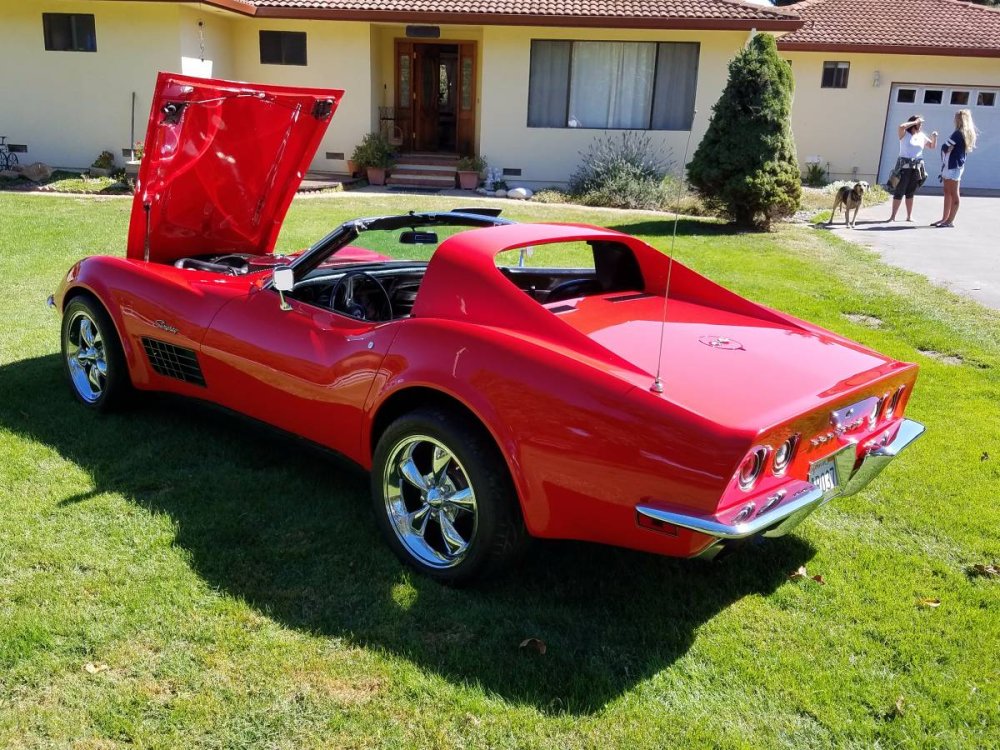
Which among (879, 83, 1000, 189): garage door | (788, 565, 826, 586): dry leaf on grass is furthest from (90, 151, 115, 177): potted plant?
(879, 83, 1000, 189): garage door

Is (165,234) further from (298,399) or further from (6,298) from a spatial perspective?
(6,298)

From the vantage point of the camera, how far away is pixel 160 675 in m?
2.84

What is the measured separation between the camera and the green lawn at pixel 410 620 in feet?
8.79

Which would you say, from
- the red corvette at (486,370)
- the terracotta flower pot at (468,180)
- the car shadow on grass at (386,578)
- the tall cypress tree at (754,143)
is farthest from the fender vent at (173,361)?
the terracotta flower pot at (468,180)

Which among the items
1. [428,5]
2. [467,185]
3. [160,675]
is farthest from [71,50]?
[160,675]

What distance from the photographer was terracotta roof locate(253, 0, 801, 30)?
16641 millimetres

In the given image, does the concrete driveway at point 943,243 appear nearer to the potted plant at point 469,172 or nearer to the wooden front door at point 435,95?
the potted plant at point 469,172

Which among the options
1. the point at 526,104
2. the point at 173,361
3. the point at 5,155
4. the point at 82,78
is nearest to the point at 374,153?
the point at 526,104

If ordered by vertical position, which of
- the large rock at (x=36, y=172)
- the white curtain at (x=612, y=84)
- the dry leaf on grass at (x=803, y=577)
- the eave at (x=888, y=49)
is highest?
the eave at (x=888, y=49)

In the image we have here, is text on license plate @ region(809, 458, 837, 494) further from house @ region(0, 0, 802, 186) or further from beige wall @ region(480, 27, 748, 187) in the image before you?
beige wall @ region(480, 27, 748, 187)

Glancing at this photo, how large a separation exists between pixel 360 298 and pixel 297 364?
46 cm

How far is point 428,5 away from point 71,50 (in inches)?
279

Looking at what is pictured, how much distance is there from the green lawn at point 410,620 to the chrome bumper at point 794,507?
1.58ft

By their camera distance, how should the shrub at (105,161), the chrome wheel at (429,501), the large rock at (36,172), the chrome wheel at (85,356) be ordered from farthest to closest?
the shrub at (105,161) → the large rock at (36,172) → the chrome wheel at (85,356) → the chrome wheel at (429,501)
